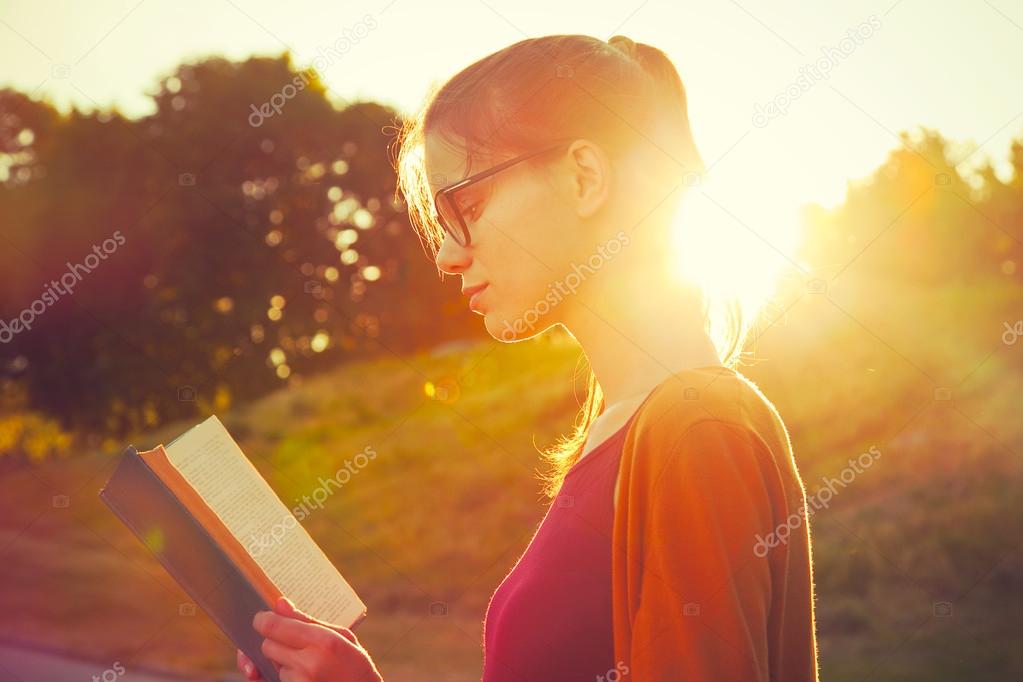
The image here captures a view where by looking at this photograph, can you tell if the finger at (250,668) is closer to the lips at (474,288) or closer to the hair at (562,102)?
the hair at (562,102)

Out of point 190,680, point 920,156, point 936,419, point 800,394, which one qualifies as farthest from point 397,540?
point 920,156

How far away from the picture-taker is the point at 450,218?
73.0 inches

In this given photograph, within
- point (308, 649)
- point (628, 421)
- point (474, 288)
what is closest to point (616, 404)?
point (628, 421)

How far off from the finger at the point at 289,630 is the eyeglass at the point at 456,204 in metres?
0.73

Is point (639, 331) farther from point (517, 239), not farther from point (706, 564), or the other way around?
point (706, 564)

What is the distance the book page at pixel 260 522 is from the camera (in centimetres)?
175

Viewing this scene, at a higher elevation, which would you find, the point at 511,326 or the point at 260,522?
the point at 511,326

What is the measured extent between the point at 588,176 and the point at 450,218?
29 cm

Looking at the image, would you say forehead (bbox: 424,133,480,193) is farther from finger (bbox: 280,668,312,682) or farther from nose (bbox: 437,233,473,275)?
finger (bbox: 280,668,312,682)

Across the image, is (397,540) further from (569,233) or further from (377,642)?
(569,233)

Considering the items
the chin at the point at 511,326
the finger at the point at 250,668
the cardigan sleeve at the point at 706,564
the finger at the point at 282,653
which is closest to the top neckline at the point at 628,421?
the cardigan sleeve at the point at 706,564

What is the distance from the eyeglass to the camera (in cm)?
177

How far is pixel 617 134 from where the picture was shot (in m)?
1.75

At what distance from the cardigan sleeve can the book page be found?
0.62 meters
